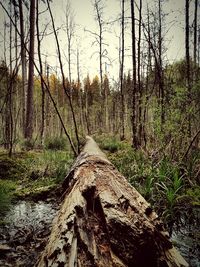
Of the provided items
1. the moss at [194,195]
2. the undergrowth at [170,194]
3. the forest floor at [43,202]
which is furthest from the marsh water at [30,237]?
the moss at [194,195]

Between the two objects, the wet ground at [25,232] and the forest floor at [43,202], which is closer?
the wet ground at [25,232]

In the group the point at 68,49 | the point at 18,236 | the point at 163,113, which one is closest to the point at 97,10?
the point at 68,49

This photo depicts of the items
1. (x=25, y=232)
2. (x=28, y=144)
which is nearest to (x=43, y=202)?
(x=25, y=232)

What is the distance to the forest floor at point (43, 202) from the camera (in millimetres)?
2912

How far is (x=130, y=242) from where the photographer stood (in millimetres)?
1969

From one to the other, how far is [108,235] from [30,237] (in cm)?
152

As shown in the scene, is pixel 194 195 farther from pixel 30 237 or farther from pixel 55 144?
pixel 55 144

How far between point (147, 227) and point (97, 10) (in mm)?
20394

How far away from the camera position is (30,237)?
3080 mm

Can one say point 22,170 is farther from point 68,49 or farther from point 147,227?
point 68,49

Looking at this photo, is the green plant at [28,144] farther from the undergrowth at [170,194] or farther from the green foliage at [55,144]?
the undergrowth at [170,194]

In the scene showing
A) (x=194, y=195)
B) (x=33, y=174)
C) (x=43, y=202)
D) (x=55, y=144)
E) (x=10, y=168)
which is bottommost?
(x=43, y=202)

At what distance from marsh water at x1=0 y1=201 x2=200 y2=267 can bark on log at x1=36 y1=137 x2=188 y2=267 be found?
2.63ft

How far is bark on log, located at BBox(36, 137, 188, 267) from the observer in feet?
5.24
